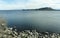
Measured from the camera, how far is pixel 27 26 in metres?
1.82

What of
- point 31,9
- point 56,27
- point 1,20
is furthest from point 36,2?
point 1,20

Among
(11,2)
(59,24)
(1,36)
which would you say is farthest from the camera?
(59,24)

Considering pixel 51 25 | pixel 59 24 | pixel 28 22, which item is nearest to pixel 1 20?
pixel 28 22

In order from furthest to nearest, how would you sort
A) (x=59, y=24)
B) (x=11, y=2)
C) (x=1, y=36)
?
(x=59, y=24), (x=11, y=2), (x=1, y=36)

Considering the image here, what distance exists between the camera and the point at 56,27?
1.82m

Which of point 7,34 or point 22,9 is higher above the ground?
point 22,9

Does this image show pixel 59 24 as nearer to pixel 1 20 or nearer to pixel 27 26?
pixel 27 26

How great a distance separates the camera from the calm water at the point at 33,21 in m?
1.80

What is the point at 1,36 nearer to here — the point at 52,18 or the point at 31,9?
the point at 31,9

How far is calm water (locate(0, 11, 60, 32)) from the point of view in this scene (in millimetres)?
1803

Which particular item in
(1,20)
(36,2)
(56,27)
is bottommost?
(56,27)

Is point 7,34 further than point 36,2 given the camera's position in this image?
No

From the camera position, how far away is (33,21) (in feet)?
6.26

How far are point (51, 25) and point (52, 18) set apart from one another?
0.20m
